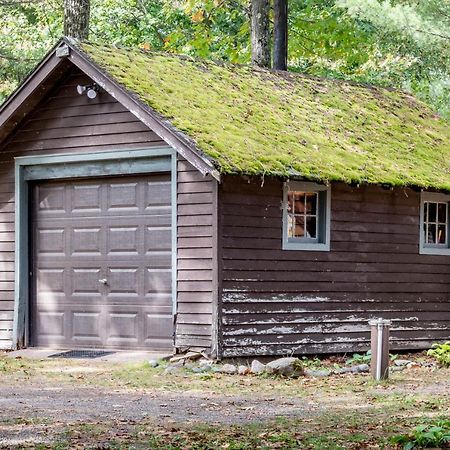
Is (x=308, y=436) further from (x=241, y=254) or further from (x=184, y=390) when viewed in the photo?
(x=241, y=254)

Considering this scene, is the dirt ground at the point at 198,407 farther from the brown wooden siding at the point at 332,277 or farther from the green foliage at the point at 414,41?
the green foliage at the point at 414,41

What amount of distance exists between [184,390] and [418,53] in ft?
53.0

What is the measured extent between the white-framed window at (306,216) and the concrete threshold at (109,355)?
2503 mm

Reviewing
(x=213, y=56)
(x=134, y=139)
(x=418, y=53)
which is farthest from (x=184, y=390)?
(x=213, y=56)

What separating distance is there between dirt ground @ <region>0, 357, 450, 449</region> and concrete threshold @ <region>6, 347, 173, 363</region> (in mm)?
321

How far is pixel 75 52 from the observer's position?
16984mm

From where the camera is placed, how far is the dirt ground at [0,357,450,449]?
9.72m

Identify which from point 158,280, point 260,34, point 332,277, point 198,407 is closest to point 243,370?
point 158,280

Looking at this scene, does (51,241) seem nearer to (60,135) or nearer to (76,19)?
(60,135)

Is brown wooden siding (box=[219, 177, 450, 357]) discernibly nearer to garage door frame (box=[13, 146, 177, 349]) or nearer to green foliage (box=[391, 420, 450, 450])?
garage door frame (box=[13, 146, 177, 349])

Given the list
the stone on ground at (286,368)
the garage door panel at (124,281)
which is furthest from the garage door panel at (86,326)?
Result: the stone on ground at (286,368)

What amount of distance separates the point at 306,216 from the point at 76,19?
272 inches

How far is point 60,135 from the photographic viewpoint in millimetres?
17938

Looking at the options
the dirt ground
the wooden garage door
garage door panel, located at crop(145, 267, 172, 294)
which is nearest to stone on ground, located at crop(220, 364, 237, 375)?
the dirt ground
